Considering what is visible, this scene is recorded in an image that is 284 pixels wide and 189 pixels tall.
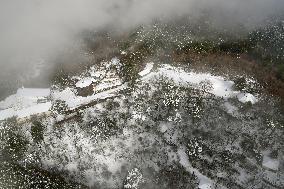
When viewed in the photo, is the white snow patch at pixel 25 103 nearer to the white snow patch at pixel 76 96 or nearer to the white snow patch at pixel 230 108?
the white snow patch at pixel 76 96

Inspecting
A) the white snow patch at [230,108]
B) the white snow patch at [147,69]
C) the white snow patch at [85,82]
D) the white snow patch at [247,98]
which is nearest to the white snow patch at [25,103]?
the white snow patch at [85,82]

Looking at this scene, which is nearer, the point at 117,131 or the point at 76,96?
the point at 117,131

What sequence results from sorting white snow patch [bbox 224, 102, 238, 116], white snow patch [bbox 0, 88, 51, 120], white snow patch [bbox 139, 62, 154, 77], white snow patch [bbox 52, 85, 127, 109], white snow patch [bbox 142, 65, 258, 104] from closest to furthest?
1. white snow patch [bbox 224, 102, 238, 116]
2. white snow patch [bbox 0, 88, 51, 120]
3. white snow patch [bbox 52, 85, 127, 109]
4. white snow patch [bbox 142, 65, 258, 104]
5. white snow patch [bbox 139, 62, 154, 77]

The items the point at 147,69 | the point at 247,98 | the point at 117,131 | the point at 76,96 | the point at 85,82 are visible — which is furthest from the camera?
the point at 147,69

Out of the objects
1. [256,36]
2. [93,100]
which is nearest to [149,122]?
[93,100]

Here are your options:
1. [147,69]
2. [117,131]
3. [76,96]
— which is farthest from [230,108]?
[76,96]

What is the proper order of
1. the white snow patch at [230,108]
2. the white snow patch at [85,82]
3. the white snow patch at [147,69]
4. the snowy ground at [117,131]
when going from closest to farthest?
the snowy ground at [117,131] → the white snow patch at [230,108] → the white snow patch at [85,82] → the white snow patch at [147,69]

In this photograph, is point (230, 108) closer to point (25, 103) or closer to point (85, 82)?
point (85, 82)

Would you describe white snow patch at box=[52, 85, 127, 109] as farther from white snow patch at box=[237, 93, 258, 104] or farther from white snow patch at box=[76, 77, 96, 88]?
white snow patch at box=[237, 93, 258, 104]

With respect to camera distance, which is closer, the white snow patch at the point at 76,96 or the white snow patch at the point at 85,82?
the white snow patch at the point at 76,96

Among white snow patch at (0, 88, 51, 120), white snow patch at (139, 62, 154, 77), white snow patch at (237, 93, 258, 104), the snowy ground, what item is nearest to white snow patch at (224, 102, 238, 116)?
the snowy ground

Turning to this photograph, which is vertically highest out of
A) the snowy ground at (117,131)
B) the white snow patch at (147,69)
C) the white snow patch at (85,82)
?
the white snow patch at (147,69)
